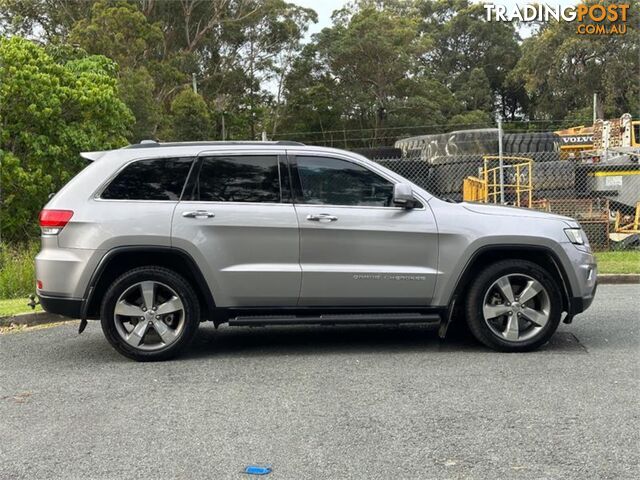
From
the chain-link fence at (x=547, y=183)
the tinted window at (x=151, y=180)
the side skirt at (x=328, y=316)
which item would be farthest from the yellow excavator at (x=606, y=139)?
the tinted window at (x=151, y=180)

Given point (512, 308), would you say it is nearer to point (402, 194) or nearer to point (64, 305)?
point (402, 194)

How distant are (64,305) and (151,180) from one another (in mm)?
1293

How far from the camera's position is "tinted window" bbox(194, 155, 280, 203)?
6.07m

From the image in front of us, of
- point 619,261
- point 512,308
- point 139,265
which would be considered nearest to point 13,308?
point 139,265

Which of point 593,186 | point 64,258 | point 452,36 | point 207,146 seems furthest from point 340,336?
point 452,36

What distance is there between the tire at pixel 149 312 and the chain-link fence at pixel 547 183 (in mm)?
10003

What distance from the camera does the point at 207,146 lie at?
6.19 metres

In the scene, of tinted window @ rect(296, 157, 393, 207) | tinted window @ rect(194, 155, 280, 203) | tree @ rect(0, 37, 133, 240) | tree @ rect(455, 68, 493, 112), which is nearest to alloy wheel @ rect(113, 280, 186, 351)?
tinted window @ rect(194, 155, 280, 203)

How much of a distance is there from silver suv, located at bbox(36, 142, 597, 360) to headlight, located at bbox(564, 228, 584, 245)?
2 centimetres

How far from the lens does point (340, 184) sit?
6164 millimetres

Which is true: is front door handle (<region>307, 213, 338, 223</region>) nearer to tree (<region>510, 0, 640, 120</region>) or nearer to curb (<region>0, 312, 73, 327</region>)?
curb (<region>0, 312, 73, 327</region>)

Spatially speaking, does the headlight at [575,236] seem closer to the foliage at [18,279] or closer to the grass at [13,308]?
the grass at [13,308]

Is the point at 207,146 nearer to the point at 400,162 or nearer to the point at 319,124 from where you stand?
the point at 400,162

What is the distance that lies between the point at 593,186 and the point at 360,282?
1190cm
